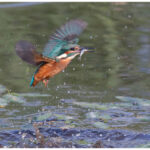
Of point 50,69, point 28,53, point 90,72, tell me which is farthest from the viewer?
point 90,72

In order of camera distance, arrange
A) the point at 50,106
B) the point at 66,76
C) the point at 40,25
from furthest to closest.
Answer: the point at 40,25 → the point at 66,76 → the point at 50,106

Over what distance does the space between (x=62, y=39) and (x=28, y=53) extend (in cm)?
35

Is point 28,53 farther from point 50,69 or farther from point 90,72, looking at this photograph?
point 90,72

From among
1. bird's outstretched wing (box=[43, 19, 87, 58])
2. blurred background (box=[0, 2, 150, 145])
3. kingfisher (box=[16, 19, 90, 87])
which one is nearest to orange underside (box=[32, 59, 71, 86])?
kingfisher (box=[16, 19, 90, 87])

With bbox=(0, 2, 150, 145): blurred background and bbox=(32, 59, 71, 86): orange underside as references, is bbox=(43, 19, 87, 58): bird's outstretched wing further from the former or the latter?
bbox=(0, 2, 150, 145): blurred background

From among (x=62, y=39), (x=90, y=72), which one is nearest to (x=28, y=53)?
(x=62, y=39)

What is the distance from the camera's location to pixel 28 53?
3197 mm

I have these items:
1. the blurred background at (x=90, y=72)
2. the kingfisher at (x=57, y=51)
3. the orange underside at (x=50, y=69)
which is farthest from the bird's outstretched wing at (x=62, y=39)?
the blurred background at (x=90, y=72)

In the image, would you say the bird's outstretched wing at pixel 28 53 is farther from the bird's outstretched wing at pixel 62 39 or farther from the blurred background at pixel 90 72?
the blurred background at pixel 90 72

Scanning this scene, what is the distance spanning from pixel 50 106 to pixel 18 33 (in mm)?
3516

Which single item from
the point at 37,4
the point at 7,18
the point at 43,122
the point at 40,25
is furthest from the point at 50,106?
the point at 37,4

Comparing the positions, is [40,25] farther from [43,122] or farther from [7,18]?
[43,122]

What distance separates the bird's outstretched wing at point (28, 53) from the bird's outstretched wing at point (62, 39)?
0.55ft

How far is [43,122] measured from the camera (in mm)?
4430
